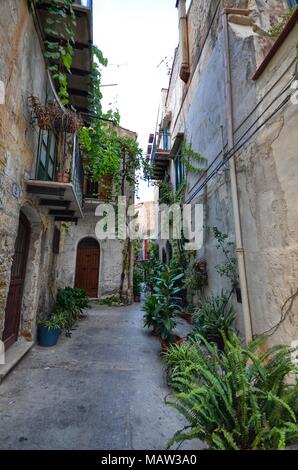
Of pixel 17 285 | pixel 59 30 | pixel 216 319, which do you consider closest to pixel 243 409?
pixel 216 319

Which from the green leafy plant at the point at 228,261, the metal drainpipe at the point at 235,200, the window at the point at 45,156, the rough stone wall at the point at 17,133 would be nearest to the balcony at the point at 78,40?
the rough stone wall at the point at 17,133

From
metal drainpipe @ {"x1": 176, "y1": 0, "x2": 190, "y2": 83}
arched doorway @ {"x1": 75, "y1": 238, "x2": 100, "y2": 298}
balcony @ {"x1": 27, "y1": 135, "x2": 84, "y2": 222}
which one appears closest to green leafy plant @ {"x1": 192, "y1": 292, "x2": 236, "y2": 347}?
balcony @ {"x1": 27, "y1": 135, "x2": 84, "y2": 222}

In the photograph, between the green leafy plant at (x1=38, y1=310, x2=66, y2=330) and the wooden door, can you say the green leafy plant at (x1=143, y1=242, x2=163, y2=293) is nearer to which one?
the green leafy plant at (x1=38, y1=310, x2=66, y2=330)

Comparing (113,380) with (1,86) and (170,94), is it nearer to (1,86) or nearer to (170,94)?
(1,86)

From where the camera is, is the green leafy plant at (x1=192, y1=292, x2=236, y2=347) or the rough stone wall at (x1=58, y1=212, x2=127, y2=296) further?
the rough stone wall at (x1=58, y1=212, x2=127, y2=296)

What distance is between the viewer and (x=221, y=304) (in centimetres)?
453

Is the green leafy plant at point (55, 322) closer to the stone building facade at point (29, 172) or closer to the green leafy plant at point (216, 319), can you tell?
the stone building facade at point (29, 172)

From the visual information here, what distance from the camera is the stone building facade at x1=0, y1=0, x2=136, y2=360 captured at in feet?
10.2

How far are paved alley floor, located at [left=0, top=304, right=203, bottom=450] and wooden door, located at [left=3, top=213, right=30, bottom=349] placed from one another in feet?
→ 1.75

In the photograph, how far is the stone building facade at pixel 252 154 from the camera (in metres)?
2.95

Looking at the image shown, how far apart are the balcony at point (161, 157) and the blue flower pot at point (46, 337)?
8583mm
